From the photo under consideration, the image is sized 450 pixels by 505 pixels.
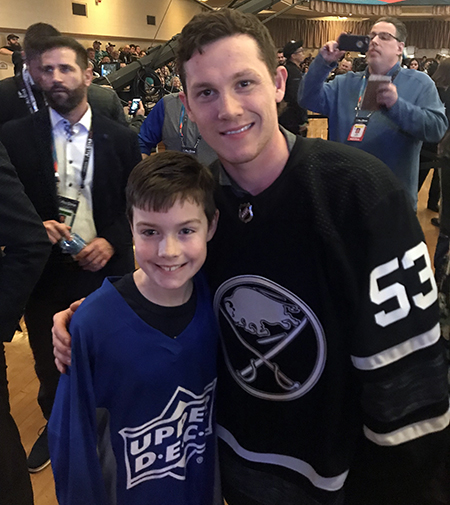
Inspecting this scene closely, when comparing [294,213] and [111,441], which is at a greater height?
[294,213]

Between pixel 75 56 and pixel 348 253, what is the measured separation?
5.30 feet

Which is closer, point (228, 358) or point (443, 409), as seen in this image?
point (443, 409)

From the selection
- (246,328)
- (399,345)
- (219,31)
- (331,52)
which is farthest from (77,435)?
(331,52)

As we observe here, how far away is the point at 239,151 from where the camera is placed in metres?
0.88

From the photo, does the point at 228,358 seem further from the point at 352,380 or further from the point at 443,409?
the point at 443,409

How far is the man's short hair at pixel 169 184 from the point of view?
986mm

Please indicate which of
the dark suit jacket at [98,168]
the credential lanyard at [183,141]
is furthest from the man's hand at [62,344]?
the credential lanyard at [183,141]

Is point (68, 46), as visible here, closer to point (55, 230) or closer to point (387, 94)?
point (55, 230)

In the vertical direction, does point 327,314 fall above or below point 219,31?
below

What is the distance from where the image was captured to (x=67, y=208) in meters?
1.70

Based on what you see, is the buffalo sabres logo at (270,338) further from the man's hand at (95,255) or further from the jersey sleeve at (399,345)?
the man's hand at (95,255)

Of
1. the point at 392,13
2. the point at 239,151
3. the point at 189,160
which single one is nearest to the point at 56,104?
the point at 189,160

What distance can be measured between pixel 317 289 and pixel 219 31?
61 centimetres

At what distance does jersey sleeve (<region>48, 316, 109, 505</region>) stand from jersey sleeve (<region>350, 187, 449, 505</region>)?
2.10 feet
